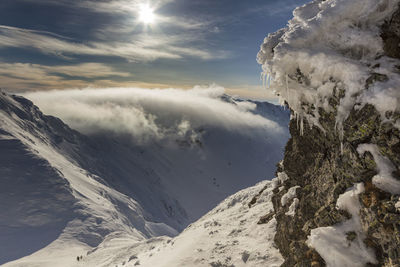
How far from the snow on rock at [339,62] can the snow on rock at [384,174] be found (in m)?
1.21

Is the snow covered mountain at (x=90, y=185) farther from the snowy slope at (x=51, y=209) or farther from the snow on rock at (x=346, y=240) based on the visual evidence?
the snow on rock at (x=346, y=240)

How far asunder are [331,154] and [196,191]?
14913cm

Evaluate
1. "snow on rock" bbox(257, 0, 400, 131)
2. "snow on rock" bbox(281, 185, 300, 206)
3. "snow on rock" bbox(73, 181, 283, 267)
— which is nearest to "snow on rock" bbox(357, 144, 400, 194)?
"snow on rock" bbox(257, 0, 400, 131)

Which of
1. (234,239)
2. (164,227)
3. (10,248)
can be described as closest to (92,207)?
(10,248)

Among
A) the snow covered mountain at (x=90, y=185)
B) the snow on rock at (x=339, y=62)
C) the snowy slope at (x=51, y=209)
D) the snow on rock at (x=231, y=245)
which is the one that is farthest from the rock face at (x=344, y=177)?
the snowy slope at (x=51, y=209)

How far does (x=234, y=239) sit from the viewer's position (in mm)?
18391

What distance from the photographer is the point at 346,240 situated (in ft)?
31.0

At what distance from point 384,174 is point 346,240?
8.70 feet

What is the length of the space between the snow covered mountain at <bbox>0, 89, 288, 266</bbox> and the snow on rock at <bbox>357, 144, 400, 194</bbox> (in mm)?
33941

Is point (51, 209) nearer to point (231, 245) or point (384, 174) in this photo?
point (231, 245)

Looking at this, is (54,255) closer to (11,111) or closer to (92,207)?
(92,207)

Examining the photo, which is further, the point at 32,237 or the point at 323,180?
the point at 32,237

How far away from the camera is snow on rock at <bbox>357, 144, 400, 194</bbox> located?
27.7 ft

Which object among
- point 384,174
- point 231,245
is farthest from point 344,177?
point 231,245
